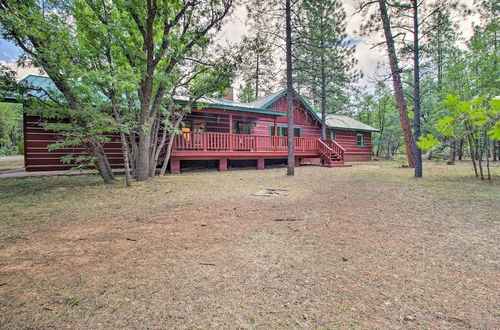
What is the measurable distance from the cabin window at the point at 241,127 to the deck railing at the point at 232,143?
8.97 ft

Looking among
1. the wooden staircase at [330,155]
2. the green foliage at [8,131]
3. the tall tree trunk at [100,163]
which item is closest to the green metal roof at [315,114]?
the wooden staircase at [330,155]

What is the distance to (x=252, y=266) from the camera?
219 centimetres

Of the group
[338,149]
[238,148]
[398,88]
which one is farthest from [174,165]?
[398,88]

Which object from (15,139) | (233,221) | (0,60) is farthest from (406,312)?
(15,139)

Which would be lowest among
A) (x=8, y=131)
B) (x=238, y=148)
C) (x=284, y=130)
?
(x=238, y=148)

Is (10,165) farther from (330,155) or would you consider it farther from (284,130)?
(330,155)

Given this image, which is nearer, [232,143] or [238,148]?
[232,143]

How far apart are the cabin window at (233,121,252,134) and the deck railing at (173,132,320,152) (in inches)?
108

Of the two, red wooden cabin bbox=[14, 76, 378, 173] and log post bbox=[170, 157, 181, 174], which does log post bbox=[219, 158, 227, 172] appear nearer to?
red wooden cabin bbox=[14, 76, 378, 173]

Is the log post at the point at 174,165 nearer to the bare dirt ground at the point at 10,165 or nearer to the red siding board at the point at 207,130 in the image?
the red siding board at the point at 207,130

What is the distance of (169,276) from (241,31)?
9.58 m

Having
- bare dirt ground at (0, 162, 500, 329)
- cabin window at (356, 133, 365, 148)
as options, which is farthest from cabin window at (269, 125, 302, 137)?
bare dirt ground at (0, 162, 500, 329)

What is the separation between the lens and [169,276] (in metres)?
2.00

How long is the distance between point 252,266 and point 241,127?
13.2 metres
